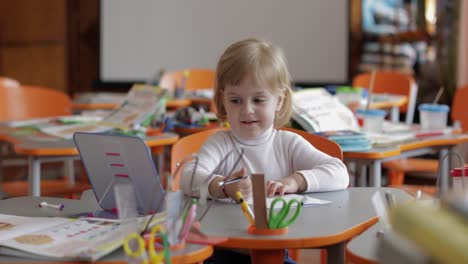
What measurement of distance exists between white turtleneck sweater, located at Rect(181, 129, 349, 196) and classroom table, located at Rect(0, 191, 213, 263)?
288 millimetres

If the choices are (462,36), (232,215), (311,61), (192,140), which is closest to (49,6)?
(311,61)

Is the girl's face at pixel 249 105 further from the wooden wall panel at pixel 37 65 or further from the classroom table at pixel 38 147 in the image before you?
the wooden wall panel at pixel 37 65

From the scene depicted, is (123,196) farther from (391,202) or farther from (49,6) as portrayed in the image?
(49,6)

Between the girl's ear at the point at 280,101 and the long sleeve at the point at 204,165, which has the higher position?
the girl's ear at the point at 280,101

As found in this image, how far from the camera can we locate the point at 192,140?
2.42 metres

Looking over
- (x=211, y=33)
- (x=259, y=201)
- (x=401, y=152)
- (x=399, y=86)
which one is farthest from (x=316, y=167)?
(x=211, y=33)

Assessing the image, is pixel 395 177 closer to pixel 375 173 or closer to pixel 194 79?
pixel 375 173

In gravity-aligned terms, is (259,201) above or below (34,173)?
above

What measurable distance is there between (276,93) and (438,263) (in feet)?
4.20

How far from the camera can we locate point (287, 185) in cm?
199

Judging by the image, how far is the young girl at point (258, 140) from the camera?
2.04 meters

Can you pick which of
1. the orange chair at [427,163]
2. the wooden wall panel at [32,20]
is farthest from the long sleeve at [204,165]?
the wooden wall panel at [32,20]

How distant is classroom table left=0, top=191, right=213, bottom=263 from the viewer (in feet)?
4.75

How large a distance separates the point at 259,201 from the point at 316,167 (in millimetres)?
549
